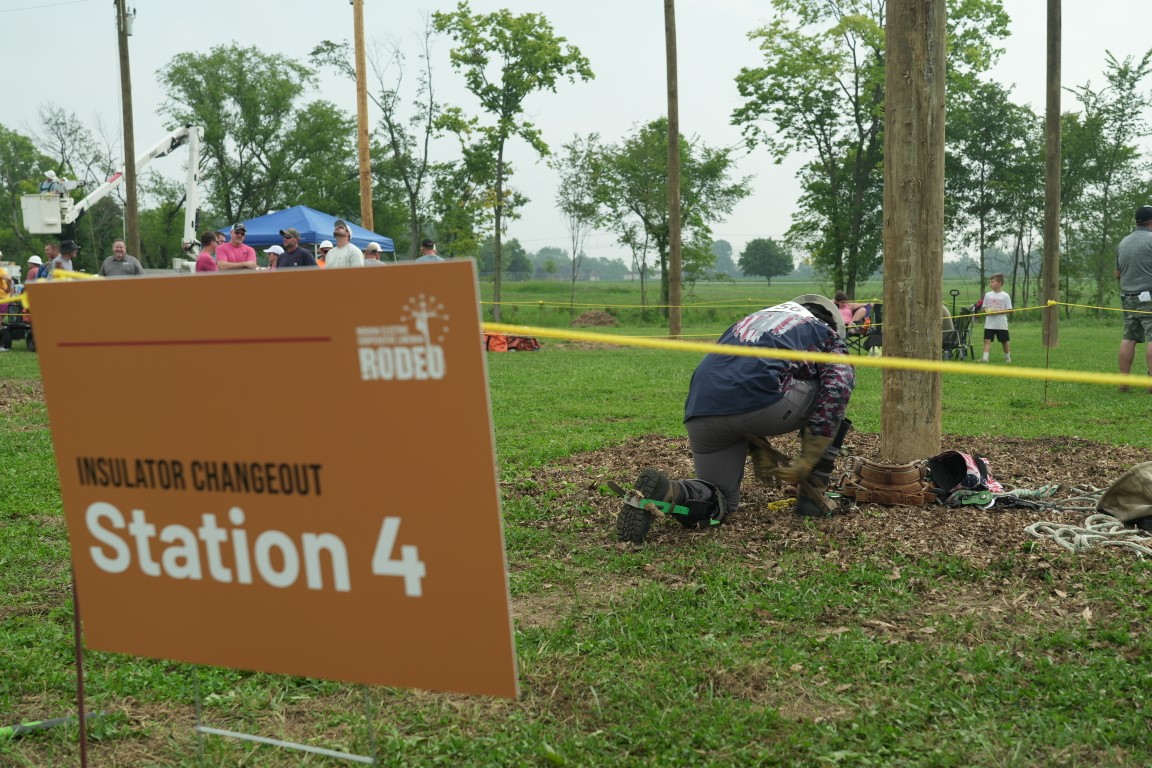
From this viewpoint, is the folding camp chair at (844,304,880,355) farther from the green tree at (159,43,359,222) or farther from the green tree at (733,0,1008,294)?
the green tree at (159,43,359,222)

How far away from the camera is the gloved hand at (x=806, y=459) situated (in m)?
5.37

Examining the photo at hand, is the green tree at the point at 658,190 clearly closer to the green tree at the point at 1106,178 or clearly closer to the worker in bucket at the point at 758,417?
the green tree at the point at 1106,178

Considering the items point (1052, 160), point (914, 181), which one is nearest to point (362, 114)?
point (1052, 160)

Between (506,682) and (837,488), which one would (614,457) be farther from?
(506,682)

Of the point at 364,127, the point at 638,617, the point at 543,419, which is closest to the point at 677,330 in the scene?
the point at 364,127

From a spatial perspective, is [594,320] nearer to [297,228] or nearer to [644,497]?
[297,228]

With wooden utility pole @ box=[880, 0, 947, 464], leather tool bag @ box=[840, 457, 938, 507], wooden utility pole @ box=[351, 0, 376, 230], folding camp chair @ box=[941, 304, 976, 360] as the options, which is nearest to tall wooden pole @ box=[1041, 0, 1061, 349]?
folding camp chair @ box=[941, 304, 976, 360]

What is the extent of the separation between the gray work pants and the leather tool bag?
2.18ft

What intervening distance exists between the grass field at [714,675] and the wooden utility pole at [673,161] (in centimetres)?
1516

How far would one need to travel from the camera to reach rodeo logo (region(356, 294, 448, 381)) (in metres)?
2.21

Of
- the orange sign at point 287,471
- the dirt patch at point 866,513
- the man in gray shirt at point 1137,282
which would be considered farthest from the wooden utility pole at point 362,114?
the orange sign at point 287,471

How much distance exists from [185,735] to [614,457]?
4.79m

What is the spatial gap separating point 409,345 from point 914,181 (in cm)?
435

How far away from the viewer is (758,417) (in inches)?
205
